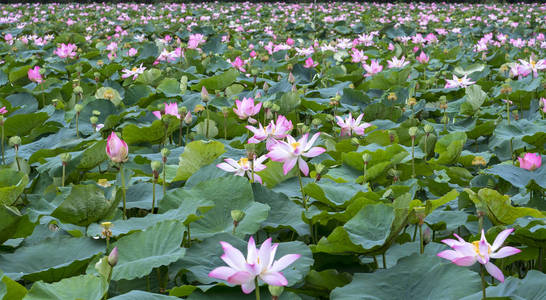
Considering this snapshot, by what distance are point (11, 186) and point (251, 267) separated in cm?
78

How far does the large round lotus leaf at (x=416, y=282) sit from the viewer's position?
88cm

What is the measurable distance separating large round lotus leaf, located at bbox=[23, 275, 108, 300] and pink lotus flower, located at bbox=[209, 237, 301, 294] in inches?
7.9

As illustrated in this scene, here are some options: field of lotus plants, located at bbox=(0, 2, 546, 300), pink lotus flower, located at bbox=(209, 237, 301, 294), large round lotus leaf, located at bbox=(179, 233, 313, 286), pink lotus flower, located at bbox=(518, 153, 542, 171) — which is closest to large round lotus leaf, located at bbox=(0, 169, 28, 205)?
field of lotus plants, located at bbox=(0, 2, 546, 300)

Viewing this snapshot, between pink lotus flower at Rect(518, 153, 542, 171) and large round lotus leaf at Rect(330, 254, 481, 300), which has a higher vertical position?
large round lotus leaf at Rect(330, 254, 481, 300)

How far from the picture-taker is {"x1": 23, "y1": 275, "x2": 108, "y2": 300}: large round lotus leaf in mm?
828

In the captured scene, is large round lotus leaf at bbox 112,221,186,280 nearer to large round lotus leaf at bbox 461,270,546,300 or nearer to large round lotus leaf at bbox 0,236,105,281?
large round lotus leaf at bbox 0,236,105,281

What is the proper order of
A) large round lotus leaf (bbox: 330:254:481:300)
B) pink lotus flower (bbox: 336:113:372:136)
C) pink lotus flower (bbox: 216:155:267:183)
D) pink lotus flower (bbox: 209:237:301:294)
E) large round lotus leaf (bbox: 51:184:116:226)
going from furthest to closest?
pink lotus flower (bbox: 336:113:372:136)
pink lotus flower (bbox: 216:155:267:183)
large round lotus leaf (bbox: 51:184:116:226)
large round lotus leaf (bbox: 330:254:481:300)
pink lotus flower (bbox: 209:237:301:294)

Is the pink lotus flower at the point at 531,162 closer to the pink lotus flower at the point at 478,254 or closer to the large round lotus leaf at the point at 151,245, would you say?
the pink lotus flower at the point at 478,254

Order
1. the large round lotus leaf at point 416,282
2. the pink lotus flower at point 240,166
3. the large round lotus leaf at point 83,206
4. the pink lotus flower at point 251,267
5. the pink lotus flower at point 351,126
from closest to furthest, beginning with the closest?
1. the pink lotus flower at point 251,267
2. the large round lotus leaf at point 416,282
3. the large round lotus leaf at point 83,206
4. the pink lotus flower at point 240,166
5. the pink lotus flower at point 351,126

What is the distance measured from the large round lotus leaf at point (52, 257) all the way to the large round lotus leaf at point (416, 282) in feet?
1.52

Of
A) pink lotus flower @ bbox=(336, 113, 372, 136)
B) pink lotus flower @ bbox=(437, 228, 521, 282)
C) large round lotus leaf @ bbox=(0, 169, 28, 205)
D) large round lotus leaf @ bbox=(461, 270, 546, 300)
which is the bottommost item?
pink lotus flower @ bbox=(336, 113, 372, 136)

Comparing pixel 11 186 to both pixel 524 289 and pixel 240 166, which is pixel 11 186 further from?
pixel 524 289

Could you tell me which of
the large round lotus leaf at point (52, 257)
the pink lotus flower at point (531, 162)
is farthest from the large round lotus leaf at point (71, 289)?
the pink lotus flower at point (531, 162)

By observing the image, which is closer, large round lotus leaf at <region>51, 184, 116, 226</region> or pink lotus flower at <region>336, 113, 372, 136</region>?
large round lotus leaf at <region>51, 184, 116, 226</region>
